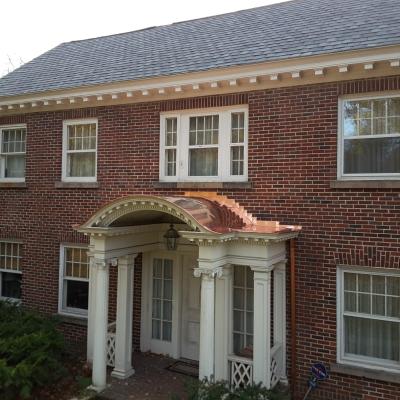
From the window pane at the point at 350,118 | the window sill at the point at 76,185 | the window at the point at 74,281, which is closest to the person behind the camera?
the window pane at the point at 350,118

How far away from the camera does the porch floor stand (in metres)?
7.91

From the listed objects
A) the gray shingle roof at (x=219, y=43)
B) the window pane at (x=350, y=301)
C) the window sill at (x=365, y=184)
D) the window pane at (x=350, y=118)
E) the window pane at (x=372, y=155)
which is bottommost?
the window pane at (x=350, y=301)

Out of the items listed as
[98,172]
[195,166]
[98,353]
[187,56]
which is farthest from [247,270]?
[187,56]

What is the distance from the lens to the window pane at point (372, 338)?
754 cm

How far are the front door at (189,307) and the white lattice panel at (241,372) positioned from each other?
1.93 meters

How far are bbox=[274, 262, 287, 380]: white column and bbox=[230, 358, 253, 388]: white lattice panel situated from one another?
2.48 ft

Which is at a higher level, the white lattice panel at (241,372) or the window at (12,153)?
the window at (12,153)

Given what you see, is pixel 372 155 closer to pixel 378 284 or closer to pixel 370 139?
pixel 370 139

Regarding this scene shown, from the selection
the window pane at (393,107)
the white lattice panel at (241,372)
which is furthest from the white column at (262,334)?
the window pane at (393,107)

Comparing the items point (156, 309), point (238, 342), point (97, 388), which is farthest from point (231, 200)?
point (97, 388)

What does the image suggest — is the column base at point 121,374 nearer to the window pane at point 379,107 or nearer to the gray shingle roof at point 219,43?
the gray shingle roof at point 219,43

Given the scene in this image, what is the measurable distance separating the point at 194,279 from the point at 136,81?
4748mm

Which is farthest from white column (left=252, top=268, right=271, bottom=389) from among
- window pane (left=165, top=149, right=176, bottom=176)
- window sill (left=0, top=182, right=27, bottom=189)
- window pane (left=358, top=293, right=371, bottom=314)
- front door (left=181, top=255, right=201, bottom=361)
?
window sill (left=0, top=182, right=27, bottom=189)

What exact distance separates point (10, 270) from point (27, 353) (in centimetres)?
415
